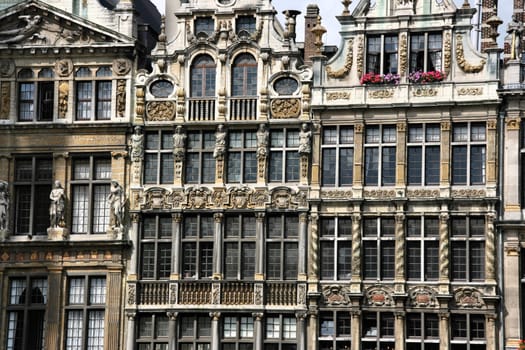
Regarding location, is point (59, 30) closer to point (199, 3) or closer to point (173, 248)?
point (199, 3)

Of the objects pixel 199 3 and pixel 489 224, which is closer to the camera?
pixel 489 224

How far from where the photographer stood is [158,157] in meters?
40.6

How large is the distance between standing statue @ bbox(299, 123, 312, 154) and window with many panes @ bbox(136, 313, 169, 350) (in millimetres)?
6352

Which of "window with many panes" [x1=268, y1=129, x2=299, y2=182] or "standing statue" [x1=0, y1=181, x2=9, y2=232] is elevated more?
"window with many panes" [x1=268, y1=129, x2=299, y2=182]

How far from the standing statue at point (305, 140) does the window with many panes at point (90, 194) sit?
598 centimetres

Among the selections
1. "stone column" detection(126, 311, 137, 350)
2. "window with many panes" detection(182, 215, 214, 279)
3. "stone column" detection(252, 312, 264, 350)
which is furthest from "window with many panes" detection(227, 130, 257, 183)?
"stone column" detection(126, 311, 137, 350)

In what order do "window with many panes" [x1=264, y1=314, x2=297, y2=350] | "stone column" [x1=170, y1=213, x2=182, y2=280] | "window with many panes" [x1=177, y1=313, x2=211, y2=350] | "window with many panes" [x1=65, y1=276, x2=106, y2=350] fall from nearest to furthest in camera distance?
"window with many panes" [x1=264, y1=314, x2=297, y2=350]
"window with many panes" [x1=177, y1=313, x2=211, y2=350]
"stone column" [x1=170, y1=213, x2=182, y2=280]
"window with many panes" [x1=65, y1=276, x2=106, y2=350]

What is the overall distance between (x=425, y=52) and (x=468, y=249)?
5902 mm

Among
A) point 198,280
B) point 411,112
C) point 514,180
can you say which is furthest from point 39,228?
point 514,180

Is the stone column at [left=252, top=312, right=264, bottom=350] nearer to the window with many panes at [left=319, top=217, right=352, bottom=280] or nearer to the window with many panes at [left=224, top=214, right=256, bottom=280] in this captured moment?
the window with many panes at [left=224, top=214, right=256, bottom=280]

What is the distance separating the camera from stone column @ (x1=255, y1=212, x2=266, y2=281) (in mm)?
39250

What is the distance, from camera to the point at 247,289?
3931cm

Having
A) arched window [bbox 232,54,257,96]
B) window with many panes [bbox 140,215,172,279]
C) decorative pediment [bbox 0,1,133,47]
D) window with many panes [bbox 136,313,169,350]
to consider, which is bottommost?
window with many panes [bbox 136,313,169,350]

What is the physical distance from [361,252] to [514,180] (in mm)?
4800
